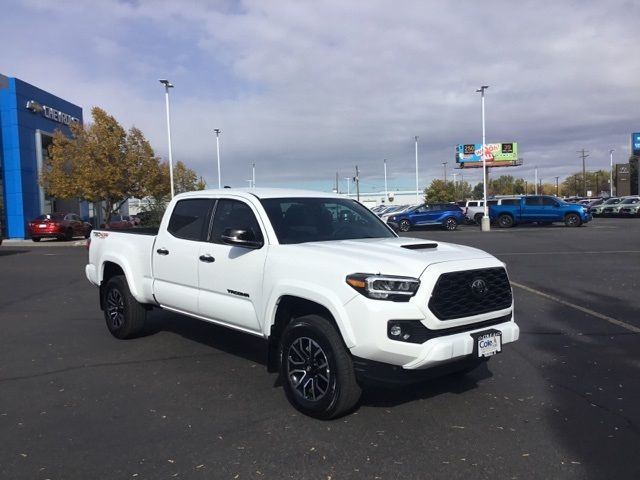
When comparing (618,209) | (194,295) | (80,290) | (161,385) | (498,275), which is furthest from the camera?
(618,209)

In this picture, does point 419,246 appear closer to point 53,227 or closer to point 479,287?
point 479,287

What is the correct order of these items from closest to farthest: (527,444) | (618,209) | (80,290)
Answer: (527,444), (80,290), (618,209)

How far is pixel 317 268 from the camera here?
4355mm

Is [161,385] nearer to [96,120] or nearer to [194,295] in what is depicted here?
[194,295]

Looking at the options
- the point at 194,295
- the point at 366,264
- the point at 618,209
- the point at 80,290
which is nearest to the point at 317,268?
the point at 366,264

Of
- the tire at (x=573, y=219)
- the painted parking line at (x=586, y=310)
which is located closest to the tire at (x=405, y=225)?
the tire at (x=573, y=219)

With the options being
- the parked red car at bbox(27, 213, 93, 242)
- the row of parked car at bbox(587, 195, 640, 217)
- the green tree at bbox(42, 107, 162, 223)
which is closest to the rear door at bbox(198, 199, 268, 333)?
the parked red car at bbox(27, 213, 93, 242)

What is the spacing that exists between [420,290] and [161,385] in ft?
8.92

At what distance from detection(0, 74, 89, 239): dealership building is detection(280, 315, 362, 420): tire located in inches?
1247

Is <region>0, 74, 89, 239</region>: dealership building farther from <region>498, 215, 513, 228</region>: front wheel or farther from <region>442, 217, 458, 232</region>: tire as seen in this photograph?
<region>498, 215, 513, 228</region>: front wheel

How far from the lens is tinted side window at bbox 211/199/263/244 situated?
5371 millimetres

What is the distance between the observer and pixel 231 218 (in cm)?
557

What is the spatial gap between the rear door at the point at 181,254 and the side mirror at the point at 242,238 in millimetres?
816

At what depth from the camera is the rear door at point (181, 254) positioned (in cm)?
569
